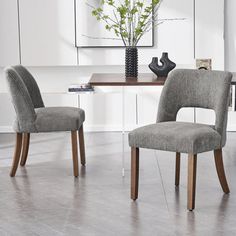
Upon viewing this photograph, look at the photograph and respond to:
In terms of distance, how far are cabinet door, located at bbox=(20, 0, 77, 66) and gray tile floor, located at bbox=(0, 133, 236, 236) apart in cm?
135

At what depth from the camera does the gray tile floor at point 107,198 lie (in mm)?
3781

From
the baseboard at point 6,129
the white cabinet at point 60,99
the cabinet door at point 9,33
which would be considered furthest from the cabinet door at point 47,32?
the baseboard at point 6,129

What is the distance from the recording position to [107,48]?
22.8ft

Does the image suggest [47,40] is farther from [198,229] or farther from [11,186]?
[198,229]

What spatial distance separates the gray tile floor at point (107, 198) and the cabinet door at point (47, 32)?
1.35 meters

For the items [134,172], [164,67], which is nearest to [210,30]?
[164,67]

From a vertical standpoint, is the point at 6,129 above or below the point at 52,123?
below

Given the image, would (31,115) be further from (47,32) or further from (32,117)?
(47,32)

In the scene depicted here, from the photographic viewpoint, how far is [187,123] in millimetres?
4410

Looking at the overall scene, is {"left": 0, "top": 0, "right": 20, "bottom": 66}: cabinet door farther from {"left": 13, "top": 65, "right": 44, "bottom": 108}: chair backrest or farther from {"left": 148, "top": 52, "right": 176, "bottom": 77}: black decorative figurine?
{"left": 148, "top": 52, "right": 176, "bottom": 77}: black decorative figurine

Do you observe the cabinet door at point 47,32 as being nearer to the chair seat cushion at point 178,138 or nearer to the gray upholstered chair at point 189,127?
the gray upholstered chair at point 189,127

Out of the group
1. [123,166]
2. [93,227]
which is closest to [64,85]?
[123,166]

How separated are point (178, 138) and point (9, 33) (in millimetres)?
3430

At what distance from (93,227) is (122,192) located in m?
0.80
